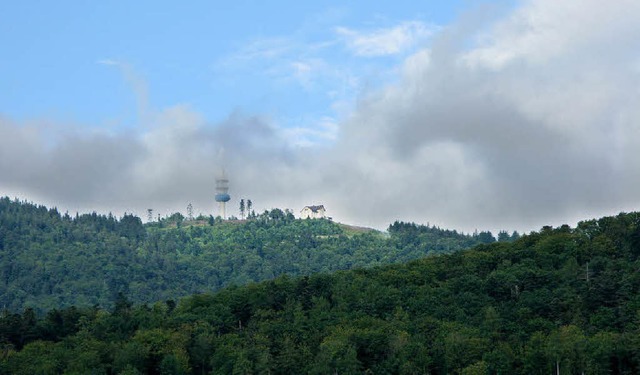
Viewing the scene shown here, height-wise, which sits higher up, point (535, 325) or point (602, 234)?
point (602, 234)

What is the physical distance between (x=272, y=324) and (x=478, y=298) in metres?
26.4

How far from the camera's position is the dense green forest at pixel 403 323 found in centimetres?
10631

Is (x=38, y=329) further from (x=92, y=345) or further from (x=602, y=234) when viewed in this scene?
(x=602, y=234)

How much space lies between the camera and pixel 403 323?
11994cm

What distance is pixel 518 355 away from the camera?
105 metres

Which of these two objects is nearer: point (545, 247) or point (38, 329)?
point (38, 329)

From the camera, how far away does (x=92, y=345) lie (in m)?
120

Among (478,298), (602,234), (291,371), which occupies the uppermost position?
(602,234)

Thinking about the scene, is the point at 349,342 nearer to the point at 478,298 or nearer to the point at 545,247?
the point at 478,298

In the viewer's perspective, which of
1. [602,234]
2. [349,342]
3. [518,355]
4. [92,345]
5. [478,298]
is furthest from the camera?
[602,234]

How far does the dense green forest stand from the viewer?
4186 inches

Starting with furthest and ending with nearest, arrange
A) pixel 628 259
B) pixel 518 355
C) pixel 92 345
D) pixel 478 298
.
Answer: pixel 628 259
pixel 478 298
pixel 92 345
pixel 518 355

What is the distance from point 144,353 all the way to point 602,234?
2756 inches

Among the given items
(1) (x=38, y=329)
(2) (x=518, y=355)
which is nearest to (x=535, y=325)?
(2) (x=518, y=355)
